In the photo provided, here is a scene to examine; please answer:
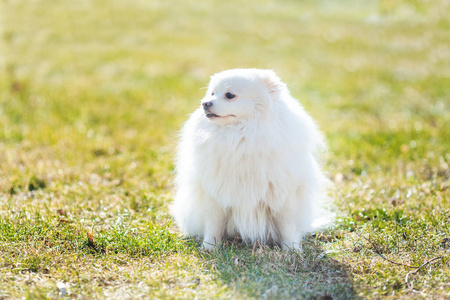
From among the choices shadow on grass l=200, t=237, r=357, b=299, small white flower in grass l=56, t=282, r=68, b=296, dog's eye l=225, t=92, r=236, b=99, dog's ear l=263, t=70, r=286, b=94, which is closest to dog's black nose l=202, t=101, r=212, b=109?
dog's eye l=225, t=92, r=236, b=99

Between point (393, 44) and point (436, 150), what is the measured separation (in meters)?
6.73

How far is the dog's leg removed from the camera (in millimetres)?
3377

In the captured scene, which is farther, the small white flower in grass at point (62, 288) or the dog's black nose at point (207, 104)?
the dog's black nose at point (207, 104)

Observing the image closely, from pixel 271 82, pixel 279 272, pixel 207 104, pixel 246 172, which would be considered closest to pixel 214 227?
pixel 246 172

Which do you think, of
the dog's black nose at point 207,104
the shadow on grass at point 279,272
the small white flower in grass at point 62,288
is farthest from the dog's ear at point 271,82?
the small white flower in grass at point 62,288

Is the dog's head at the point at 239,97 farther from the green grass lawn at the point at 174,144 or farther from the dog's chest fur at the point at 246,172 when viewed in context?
the green grass lawn at the point at 174,144

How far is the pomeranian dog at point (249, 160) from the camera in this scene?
3.14m

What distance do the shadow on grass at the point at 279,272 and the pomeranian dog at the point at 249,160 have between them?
15cm

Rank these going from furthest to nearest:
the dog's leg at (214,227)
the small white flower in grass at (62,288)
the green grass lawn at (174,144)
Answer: the dog's leg at (214,227), the green grass lawn at (174,144), the small white flower in grass at (62,288)

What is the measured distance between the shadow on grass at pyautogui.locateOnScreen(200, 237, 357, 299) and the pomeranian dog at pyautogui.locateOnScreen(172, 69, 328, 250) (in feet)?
0.49

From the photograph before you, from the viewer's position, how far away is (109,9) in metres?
13.1

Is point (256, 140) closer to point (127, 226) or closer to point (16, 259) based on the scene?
point (127, 226)

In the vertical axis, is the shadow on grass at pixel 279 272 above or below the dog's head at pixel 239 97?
below

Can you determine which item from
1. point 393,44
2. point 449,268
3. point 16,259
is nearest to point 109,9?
point 393,44
